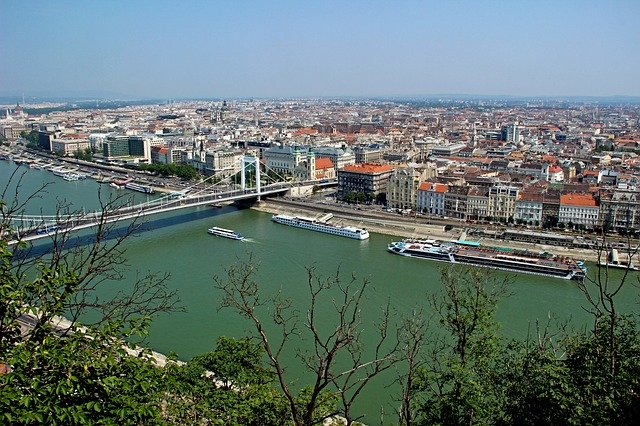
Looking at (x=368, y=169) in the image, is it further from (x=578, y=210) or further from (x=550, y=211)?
(x=578, y=210)

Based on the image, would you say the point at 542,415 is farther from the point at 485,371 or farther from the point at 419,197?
the point at 419,197

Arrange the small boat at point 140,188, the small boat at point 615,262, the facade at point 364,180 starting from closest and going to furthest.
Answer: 1. the small boat at point 615,262
2. the facade at point 364,180
3. the small boat at point 140,188

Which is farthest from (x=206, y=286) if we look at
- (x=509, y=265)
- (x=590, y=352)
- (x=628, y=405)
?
(x=628, y=405)

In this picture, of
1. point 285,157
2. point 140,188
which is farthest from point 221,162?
point 140,188

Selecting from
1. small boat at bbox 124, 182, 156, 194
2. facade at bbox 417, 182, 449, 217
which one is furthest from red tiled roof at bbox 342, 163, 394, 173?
small boat at bbox 124, 182, 156, 194

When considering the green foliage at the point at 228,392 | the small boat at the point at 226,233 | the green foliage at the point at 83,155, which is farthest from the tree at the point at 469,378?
the green foliage at the point at 83,155

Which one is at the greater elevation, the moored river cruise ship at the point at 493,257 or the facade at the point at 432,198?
the facade at the point at 432,198

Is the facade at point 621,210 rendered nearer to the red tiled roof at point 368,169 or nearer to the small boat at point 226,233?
the red tiled roof at point 368,169
